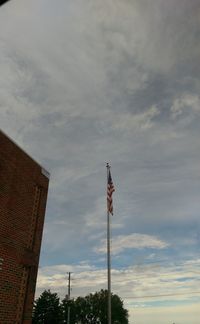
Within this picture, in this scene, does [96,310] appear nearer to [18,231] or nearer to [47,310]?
[47,310]

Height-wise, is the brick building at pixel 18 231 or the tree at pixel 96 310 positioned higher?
the tree at pixel 96 310

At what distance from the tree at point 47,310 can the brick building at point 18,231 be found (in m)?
60.4

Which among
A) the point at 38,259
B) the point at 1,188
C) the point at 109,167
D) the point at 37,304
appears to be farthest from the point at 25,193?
the point at 37,304

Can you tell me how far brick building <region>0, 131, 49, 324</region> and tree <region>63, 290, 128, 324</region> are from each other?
69.5 metres

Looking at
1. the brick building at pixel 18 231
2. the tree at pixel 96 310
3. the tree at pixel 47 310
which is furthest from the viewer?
the tree at pixel 96 310

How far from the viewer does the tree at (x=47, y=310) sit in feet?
229

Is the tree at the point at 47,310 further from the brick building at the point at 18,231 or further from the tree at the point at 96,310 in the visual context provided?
the brick building at the point at 18,231

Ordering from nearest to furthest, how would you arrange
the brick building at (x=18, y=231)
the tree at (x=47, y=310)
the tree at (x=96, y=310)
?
the brick building at (x=18, y=231) → the tree at (x=47, y=310) → the tree at (x=96, y=310)

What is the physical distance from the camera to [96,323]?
79.3m

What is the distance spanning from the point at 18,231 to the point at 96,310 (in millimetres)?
72432

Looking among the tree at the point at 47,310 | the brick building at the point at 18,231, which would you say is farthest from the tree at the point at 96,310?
the brick building at the point at 18,231

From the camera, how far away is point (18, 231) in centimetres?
1573

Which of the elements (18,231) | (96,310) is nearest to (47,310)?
(96,310)

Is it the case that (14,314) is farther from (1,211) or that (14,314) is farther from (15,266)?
(1,211)
